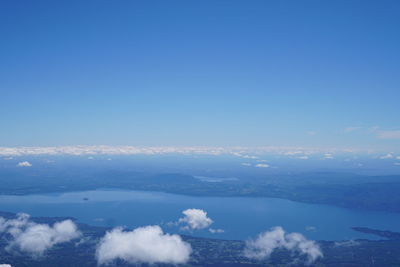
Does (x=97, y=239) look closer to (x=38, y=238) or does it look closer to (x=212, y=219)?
(x=38, y=238)

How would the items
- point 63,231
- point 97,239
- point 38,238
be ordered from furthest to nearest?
point 63,231 < point 97,239 < point 38,238

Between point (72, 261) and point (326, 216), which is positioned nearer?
point (72, 261)

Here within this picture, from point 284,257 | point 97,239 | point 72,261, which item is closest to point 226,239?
point 284,257

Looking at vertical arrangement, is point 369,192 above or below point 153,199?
above

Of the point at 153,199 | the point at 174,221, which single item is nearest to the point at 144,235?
the point at 174,221

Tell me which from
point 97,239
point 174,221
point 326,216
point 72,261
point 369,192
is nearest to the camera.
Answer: point 72,261

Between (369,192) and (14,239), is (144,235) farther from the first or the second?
(369,192)
